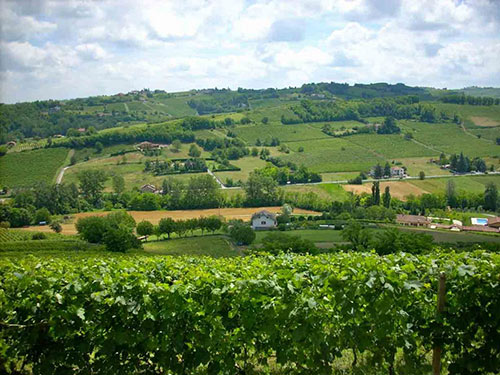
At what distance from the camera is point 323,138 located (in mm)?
127375

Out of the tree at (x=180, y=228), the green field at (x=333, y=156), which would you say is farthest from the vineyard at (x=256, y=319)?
the green field at (x=333, y=156)

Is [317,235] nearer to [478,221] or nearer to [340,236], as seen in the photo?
[340,236]

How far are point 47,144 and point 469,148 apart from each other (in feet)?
362

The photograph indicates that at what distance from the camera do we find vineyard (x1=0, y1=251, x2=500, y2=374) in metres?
7.11

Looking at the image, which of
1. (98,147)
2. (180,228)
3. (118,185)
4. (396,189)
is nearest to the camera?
(180,228)

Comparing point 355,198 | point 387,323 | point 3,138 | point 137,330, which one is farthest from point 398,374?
point 3,138

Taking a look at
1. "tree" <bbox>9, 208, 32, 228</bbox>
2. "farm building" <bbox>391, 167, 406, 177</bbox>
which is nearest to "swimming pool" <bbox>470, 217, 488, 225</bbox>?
"farm building" <bbox>391, 167, 406, 177</bbox>

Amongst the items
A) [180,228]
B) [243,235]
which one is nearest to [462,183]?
[243,235]

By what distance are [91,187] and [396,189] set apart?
59.9 metres

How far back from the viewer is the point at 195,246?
54312mm

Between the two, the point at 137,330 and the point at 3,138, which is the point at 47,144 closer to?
the point at 3,138

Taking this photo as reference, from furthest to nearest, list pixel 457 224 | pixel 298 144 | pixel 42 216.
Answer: pixel 298 144 → pixel 42 216 → pixel 457 224

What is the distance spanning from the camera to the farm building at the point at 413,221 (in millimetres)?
64250

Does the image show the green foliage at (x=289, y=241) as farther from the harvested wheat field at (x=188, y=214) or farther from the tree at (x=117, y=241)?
the harvested wheat field at (x=188, y=214)
